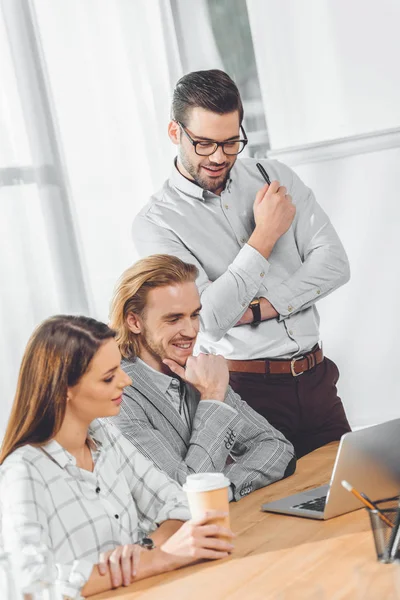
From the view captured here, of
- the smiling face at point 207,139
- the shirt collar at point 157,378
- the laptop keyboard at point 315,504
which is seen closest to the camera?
the laptop keyboard at point 315,504

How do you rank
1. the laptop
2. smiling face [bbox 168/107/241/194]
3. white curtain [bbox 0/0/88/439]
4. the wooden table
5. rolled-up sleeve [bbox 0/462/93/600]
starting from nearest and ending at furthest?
1. the wooden table
2. rolled-up sleeve [bbox 0/462/93/600]
3. the laptop
4. smiling face [bbox 168/107/241/194]
5. white curtain [bbox 0/0/88/439]

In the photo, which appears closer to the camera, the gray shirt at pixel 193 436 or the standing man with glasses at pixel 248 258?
the gray shirt at pixel 193 436

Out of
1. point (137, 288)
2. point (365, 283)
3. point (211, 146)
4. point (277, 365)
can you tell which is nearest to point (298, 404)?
point (277, 365)

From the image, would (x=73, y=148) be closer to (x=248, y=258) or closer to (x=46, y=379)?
(x=248, y=258)

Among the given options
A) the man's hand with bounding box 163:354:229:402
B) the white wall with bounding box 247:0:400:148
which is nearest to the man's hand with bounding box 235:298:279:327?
the man's hand with bounding box 163:354:229:402

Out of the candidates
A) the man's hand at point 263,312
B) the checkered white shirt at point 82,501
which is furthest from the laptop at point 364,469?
the man's hand at point 263,312

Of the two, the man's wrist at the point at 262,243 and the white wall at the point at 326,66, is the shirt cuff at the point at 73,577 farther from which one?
the white wall at the point at 326,66

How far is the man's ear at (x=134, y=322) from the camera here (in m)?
2.38

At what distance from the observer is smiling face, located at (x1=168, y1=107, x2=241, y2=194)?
2.65 m

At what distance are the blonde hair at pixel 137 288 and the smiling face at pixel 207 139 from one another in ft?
1.43

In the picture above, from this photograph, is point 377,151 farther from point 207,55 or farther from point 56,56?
point 56,56

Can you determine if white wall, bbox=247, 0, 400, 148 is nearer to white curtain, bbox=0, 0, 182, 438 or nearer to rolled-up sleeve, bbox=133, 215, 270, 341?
white curtain, bbox=0, 0, 182, 438

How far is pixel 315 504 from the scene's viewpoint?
1.93 meters

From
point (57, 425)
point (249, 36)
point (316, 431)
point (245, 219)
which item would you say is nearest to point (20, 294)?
point (245, 219)
